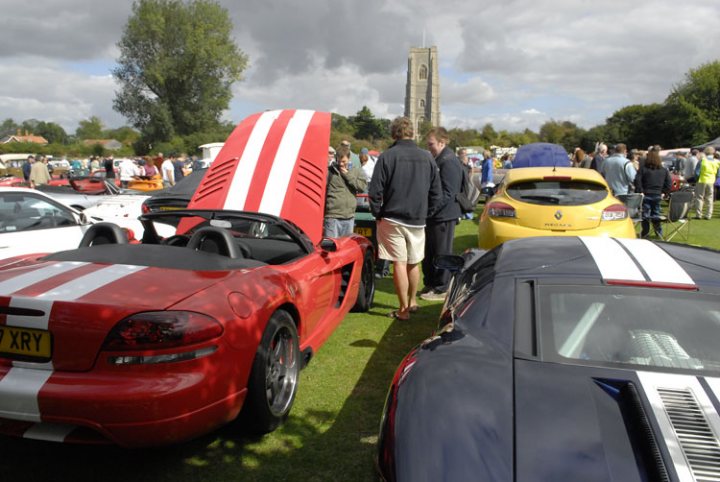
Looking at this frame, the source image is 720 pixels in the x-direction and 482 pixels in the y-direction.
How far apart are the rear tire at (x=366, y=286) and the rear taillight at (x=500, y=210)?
1745 millimetres

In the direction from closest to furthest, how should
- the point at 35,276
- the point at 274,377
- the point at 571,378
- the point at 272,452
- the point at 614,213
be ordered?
the point at 571,378 → the point at 35,276 → the point at 272,452 → the point at 274,377 → the point at 614,213

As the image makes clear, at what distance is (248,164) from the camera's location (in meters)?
5.85

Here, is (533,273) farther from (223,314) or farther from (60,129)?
(60,129)

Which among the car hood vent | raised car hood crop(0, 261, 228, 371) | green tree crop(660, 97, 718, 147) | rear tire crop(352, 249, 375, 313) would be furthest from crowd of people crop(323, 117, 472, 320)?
green tree crop(660, 97, 718, 147)

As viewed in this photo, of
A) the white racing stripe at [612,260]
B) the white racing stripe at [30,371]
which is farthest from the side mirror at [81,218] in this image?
the white racing stripe at [612,260]

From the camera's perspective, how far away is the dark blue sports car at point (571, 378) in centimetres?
151

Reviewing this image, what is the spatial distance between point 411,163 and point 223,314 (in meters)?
3.00

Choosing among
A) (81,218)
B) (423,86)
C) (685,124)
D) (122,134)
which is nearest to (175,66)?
(81,218)

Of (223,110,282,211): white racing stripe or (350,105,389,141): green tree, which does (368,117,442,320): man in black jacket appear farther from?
(350,105,389,141): green tree

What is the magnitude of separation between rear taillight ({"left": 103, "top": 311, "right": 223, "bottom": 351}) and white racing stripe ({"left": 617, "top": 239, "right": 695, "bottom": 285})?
2.11 m

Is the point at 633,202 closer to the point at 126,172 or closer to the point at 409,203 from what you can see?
the point at 409,203

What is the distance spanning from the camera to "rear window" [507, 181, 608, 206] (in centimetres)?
600

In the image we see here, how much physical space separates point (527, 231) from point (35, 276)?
4.87m

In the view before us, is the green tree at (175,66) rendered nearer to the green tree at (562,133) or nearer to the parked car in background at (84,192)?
the parked car in background at (84,192)
